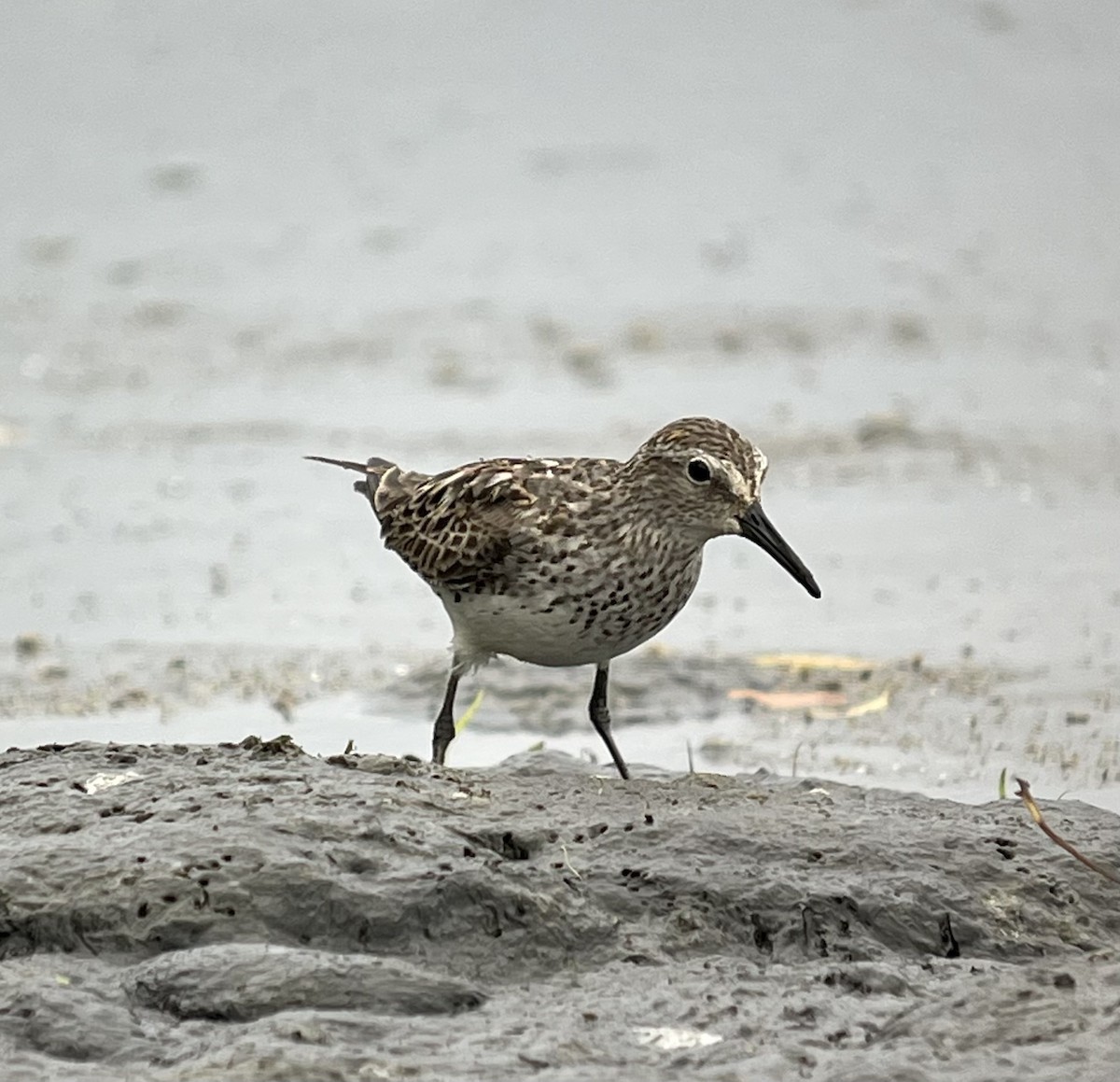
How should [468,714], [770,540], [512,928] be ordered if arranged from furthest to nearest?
1. [468,714]
2. [770,540]
3. [512,928]

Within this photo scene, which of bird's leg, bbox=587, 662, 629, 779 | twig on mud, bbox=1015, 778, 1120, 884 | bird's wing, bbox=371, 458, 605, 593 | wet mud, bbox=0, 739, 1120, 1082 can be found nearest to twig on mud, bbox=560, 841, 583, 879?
wet mud, bbox=0, 739, 1120, 1082

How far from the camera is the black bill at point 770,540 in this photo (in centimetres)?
694

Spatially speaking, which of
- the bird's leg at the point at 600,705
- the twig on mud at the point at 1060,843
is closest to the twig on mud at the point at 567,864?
the twig on mud at the point at 1060,843

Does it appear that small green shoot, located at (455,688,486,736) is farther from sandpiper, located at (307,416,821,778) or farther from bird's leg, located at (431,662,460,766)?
sandpiper, located at (307,416,821,778)

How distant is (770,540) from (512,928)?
2.13 meters

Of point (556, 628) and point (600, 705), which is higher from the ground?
point (556, 628)

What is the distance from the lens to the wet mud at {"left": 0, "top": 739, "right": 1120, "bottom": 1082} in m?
4.67

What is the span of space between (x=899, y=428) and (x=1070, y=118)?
18.6 ft

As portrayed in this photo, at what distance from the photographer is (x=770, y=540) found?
22.9 feet

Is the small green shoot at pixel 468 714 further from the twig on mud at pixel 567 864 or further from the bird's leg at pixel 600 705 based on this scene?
the twig on mud at pixel 567 864

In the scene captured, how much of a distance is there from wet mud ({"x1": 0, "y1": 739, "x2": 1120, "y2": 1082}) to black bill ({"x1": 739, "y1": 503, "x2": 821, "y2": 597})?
3.45ft

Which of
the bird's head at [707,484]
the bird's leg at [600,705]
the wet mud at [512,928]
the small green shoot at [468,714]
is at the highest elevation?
the bird's head at [707,484]

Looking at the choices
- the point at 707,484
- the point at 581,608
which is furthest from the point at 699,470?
the point at 581,608

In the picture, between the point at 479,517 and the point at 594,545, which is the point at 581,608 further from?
the point at 479,517
